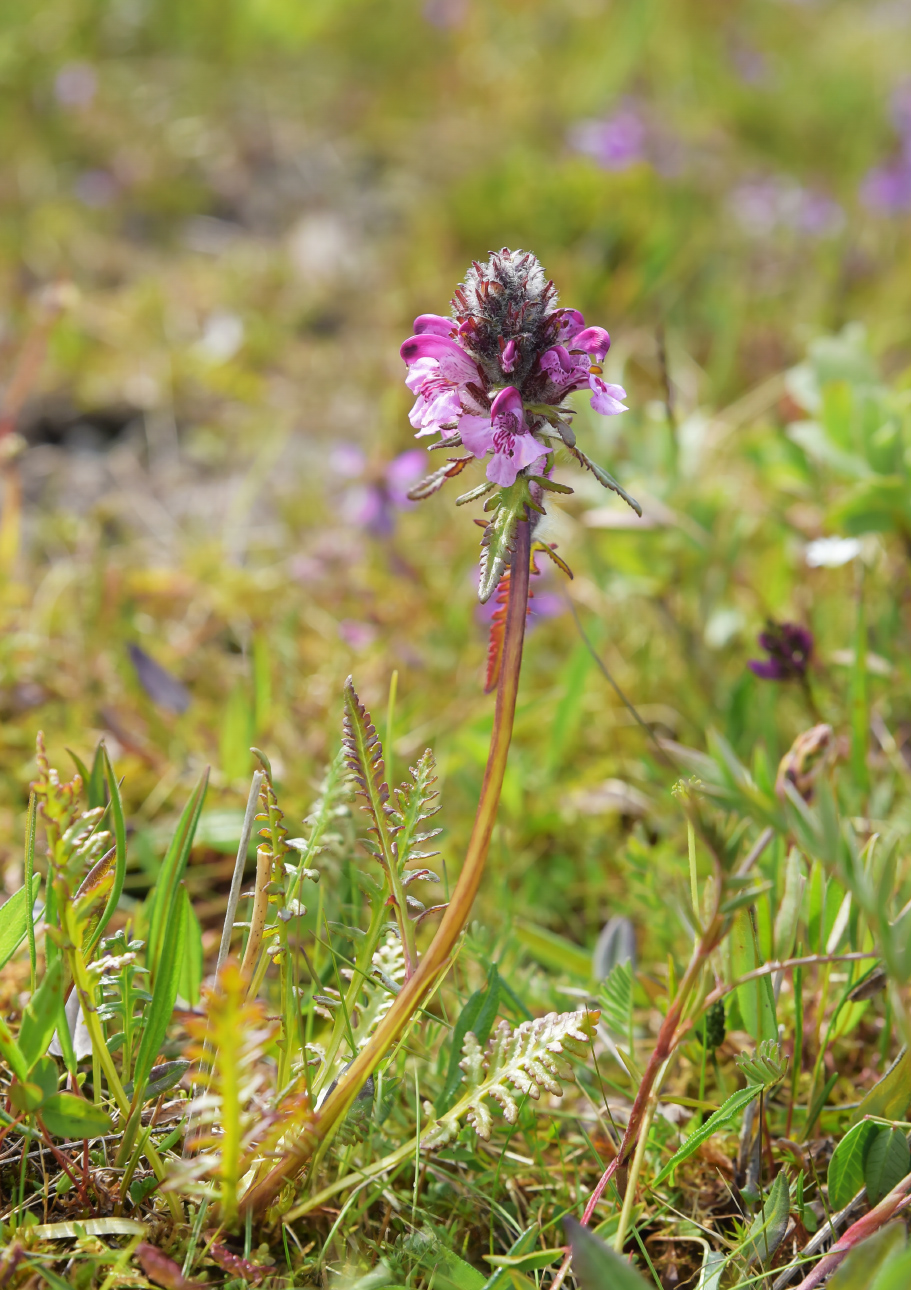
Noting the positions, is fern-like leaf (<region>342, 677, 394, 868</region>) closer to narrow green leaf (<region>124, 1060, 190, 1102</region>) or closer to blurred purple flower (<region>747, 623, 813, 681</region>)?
narrow green leaf (<region>124, 1060, 190, 1102</region>)

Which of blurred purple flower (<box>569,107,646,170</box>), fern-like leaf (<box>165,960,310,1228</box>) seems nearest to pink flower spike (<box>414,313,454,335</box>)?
fern-like leaf (<box>165,960,310,1228</box>)

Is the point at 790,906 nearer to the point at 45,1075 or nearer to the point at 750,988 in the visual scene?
the point at 750,988

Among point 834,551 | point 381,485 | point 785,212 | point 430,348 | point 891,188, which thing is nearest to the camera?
point 430,348

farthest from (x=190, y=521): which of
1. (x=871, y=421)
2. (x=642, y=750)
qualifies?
(x=871, y=421)

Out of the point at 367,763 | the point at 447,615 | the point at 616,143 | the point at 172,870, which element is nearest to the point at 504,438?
the point at 367,763

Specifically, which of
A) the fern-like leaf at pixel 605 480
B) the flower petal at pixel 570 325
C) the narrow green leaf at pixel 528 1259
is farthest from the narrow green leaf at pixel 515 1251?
the flower petal at pixel 570 325

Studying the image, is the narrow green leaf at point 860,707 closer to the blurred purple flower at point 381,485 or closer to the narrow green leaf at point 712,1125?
the narrow green leaf at point 712,1125
